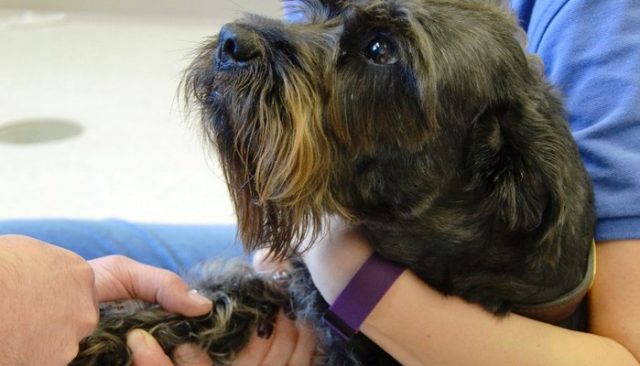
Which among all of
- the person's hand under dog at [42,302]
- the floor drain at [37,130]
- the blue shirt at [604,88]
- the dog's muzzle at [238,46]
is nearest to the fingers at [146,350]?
the person's hand under dog at [42,302]

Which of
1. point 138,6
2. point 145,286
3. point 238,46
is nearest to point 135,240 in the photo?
point 145,286

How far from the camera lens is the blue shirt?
1.25 metres

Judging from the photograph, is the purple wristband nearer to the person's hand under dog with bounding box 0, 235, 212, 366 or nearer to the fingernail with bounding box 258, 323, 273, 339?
the fingernail with bounding box 258, 323, 273, 339

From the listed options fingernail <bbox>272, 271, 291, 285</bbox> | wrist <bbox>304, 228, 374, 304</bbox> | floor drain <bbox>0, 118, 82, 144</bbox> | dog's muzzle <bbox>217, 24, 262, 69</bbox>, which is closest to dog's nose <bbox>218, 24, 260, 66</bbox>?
dog's muzzle <bbox>217, 24, 262, 69</bbox>

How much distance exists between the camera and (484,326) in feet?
3.97

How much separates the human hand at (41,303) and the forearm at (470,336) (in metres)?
0.50

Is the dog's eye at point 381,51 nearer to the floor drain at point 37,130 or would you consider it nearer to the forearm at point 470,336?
the forearm at point 470,336

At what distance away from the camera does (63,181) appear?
8.66ft

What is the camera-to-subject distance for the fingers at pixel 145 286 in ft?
4.36

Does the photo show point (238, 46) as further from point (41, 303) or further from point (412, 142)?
point (41, 303)

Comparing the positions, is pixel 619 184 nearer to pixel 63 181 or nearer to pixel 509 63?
pixel 509 63

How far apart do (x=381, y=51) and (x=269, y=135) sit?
0.23 m

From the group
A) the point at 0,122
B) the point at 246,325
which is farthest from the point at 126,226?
the point at 0,122

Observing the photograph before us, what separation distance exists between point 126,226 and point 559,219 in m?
1.09
